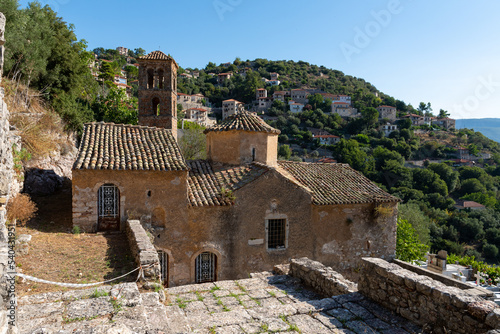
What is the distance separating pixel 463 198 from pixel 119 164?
247ft

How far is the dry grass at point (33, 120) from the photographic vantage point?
1361 centimetres

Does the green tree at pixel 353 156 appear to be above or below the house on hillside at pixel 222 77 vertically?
below

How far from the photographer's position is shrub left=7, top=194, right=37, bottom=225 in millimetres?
10094

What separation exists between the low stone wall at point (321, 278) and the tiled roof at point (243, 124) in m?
7.15

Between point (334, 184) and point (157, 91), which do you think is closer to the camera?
point (334, 184)

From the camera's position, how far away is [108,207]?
1170 centimetres

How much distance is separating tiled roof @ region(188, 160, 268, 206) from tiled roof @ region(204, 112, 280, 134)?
1.70m

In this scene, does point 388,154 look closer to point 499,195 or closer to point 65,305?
point 499,195

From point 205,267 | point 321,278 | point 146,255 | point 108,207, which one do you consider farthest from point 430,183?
point 146,255

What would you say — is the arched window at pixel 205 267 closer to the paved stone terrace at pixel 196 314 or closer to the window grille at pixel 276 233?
the window grille at pixel 276 233

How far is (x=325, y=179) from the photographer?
1639cm

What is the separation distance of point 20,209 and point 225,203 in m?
6.78

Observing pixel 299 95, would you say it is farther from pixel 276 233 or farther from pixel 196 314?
pixel 196 314

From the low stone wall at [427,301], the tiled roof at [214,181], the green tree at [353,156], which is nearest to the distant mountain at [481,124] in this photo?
the green tree at [353,156]
